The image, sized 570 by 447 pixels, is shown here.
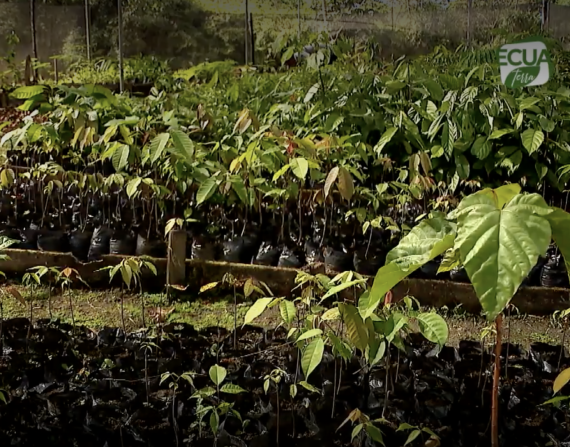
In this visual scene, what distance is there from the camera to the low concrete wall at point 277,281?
2621 millimetres

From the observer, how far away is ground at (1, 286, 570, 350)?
8.13 ft

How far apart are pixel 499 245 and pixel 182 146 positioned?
2369mm

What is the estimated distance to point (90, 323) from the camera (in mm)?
2543

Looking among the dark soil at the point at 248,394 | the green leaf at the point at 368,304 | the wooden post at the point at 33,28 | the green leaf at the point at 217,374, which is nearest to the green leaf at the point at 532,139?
the dark soil at the point at 248,394

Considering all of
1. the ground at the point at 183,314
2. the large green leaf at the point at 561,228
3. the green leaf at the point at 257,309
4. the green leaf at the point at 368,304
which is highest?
the large green leaf at the point at 561,228

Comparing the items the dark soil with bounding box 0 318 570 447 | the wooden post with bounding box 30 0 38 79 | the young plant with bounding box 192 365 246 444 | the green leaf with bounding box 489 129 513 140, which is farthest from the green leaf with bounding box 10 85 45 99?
the young plant with bounding box 192 365 246 444

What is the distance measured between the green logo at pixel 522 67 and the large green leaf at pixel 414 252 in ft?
5.21

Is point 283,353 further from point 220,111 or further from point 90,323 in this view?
point 220,111

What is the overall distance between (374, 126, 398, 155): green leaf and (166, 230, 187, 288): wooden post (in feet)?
3.69

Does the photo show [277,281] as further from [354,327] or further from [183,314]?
[354,327]

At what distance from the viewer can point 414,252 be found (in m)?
0.95

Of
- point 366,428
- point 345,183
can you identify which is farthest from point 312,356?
point 345,183

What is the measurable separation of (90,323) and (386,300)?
1.33m

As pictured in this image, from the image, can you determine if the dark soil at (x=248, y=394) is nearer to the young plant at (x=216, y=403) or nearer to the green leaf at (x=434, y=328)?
the young plant at (x=216, y=403)
